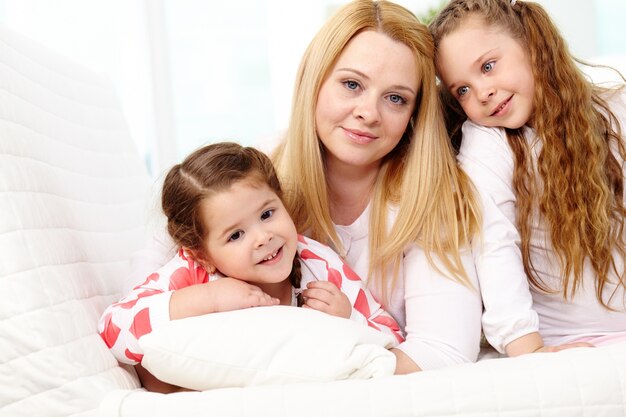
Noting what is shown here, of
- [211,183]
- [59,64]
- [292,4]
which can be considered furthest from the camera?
[292,4]

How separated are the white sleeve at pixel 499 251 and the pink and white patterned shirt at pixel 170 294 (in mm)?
212

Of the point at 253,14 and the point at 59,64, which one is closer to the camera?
the point at 59,64

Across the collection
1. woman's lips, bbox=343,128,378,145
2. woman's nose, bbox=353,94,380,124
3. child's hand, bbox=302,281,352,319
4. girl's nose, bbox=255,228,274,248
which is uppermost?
woman's nose, bbox=353,94,380,124

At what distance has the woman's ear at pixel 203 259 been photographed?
1393 millimetres

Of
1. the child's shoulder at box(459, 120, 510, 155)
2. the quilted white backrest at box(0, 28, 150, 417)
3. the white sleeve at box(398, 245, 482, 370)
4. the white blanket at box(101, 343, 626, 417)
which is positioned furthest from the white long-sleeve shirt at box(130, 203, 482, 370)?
the white blanket at box(101, 343, 626, 417)

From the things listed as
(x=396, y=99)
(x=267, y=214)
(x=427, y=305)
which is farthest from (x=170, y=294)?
(x=396, y=99)

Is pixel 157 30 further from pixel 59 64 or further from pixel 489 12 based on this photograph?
pixel 489 12

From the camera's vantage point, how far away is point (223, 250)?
4.38 ft

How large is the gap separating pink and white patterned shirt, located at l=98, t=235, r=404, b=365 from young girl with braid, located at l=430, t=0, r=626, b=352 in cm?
24

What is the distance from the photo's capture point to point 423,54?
153cm

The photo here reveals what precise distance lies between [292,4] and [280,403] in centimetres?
408

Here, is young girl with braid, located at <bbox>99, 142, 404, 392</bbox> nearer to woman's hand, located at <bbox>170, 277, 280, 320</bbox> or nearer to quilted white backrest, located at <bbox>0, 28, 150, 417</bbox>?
woman's hand, located at <bbox>170, 277, 280, 320</bbox>

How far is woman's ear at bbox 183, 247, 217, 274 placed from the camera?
1393 mm

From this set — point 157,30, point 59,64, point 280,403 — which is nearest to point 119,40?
point 157,30
